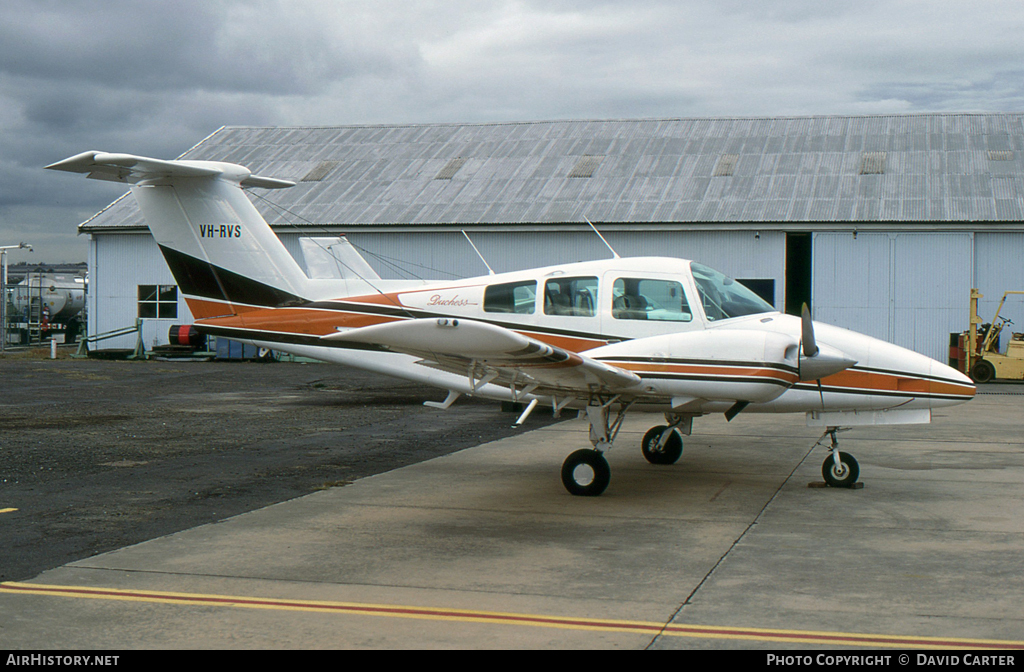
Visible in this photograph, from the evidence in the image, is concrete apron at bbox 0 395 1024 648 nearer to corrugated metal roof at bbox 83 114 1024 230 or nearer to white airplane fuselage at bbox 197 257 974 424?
white airplane fuselage at bbox 197 257 974 424

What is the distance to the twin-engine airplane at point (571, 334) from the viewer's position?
26.7 feet

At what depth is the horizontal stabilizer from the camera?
33.8 ft

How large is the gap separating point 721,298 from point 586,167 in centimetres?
2223

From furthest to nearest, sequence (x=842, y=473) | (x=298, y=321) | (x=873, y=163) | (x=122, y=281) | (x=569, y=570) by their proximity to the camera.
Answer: (x=122, y=281)
(x=873, y=163)
(x=298, y=321)
(x=842, y=473)
(x=569, y=570)

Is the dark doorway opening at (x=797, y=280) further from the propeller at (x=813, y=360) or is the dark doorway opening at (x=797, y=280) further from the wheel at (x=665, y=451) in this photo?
the propeller at (x=813, y=360)

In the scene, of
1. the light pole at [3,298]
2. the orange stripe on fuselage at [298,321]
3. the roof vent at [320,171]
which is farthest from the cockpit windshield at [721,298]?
the light pole at [3,298]

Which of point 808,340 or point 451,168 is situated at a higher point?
point 451,168

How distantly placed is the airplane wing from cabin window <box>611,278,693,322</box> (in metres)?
1.22

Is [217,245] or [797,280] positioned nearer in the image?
[217,245]

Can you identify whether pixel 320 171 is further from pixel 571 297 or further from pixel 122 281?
pixel 571 297

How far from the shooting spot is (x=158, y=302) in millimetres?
31062

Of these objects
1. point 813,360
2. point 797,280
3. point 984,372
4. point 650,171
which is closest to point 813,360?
point 813,360

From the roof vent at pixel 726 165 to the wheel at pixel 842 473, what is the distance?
21292mm

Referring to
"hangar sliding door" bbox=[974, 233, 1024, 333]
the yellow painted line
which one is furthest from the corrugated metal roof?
the yellow painted line
